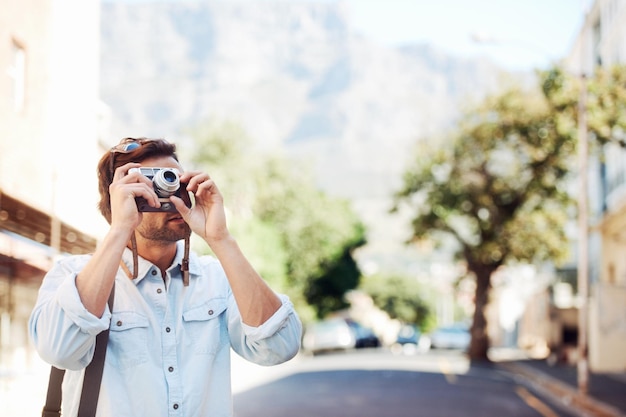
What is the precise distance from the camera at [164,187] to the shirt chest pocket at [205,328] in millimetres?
310

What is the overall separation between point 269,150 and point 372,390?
140 ft

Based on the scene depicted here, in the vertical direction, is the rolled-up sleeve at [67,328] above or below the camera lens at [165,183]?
below

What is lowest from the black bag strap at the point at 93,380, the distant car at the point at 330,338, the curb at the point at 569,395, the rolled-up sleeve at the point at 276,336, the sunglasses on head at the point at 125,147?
the distant car at the point at 330,338

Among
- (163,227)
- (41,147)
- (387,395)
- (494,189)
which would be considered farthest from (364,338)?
(163,227)

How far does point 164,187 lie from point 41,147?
15.9 m

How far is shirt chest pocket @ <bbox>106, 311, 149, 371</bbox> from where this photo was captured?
2771mm

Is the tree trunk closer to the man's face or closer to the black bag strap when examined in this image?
the man's face

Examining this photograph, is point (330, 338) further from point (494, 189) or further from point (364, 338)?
point (494, 189)

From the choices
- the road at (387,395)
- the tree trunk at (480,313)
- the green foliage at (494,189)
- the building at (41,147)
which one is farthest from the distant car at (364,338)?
the building at (41,147)

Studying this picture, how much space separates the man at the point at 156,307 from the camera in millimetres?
2688

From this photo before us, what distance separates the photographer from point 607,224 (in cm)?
3769

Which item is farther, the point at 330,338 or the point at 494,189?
the point at 330,338

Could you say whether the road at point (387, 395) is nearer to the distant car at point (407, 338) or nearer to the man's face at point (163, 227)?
the man's face at point (163, 227)

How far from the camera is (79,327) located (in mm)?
2639
